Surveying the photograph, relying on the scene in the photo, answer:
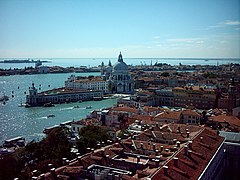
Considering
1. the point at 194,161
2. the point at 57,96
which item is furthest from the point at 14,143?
the point at 57,96

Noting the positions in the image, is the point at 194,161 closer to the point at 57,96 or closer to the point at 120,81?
the point at 57,96

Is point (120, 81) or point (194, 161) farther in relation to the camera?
point (120, 81)

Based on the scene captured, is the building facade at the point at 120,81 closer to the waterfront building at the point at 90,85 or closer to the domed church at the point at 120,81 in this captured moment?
the domed church at the point at 120,81

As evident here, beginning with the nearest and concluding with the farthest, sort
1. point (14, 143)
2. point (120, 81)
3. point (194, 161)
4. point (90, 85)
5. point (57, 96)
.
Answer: point (194, 161), point (14, 143), point (57, 96), point (120, 81), point (90, 85)

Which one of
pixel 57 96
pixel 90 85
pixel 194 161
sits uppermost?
pixel 194 161

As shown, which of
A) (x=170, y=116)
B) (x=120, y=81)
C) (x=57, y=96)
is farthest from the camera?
(x=120, y=81)

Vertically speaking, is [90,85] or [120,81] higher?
[120,81]

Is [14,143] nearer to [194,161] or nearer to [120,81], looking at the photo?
[194,161]

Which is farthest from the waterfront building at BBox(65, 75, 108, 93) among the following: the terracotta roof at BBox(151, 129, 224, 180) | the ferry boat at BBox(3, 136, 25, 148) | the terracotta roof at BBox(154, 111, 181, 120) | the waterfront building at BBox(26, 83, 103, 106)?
the terracotta roof at BBox(151, 129, 224, 180)

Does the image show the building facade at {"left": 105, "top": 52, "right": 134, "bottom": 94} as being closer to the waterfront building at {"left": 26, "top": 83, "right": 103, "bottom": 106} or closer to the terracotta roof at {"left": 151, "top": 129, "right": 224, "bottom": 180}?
the waterfront building at {"left": 26, "top": 83, "right": 103, "bottom": 106}
